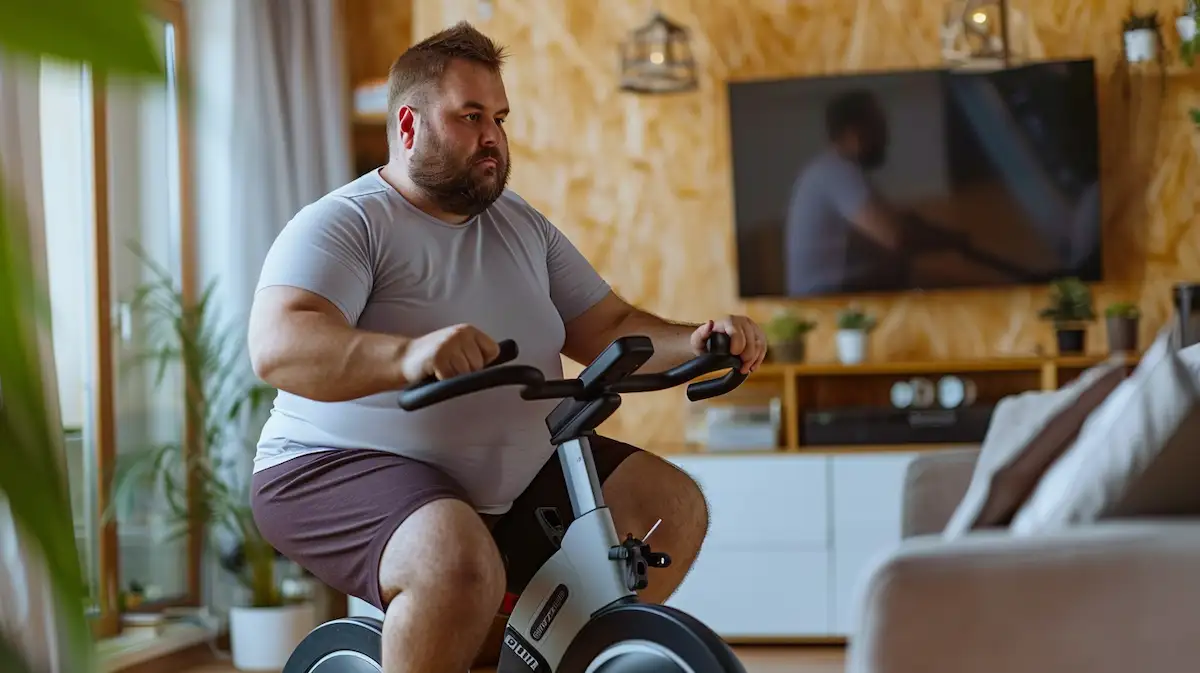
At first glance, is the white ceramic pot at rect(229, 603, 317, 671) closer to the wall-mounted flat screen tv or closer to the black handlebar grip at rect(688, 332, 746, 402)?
the wall-mounted flat screen tv

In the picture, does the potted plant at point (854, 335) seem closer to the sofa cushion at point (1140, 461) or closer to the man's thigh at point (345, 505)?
the man's thigh at point (345, 505)

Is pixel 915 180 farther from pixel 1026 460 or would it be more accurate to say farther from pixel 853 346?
pixel 1026 460

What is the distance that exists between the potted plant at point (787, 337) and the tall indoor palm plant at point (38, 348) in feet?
14.0

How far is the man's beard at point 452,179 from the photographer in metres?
2.11

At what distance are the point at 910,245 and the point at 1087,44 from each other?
0.85 m

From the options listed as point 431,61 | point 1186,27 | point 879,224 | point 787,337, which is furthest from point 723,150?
point 431,61

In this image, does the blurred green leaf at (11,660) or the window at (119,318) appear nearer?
Result: the blurred green leaf at (11,660)

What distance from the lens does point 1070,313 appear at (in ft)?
14.2

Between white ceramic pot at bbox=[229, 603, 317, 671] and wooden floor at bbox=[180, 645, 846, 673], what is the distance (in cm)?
7

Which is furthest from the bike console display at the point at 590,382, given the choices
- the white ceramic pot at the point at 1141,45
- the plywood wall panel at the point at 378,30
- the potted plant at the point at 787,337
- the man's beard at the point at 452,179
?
the plywood wall panel at the point at 378,30

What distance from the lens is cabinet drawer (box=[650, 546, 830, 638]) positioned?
420 centimetres

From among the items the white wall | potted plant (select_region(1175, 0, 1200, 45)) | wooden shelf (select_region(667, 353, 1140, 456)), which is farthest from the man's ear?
potted plant (select_region(1175, 0, 1200, 45))

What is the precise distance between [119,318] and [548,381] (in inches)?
107

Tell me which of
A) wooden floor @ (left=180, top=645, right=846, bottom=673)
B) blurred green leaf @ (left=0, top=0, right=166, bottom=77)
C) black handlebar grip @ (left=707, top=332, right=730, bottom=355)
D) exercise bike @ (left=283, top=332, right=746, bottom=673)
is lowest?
wooden floor @ (left=180, top=645, right=846, bottom=673)
